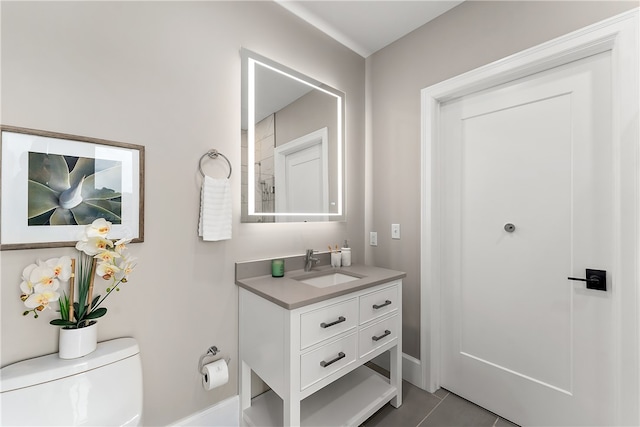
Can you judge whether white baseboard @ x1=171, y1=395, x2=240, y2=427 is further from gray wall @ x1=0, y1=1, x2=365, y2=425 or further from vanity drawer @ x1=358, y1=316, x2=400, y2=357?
vanity drawer @ x1=358, y1=316, x2=400, y2=357

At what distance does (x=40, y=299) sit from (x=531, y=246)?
88.9 inches

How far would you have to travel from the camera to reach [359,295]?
1507 millimetres

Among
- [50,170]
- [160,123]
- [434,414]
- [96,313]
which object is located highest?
[160,123]

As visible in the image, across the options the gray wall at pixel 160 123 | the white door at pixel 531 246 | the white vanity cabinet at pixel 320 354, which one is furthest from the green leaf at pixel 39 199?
the white door at pixel 531 246

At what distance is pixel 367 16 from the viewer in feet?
6.21

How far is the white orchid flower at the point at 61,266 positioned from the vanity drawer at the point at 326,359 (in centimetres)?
99

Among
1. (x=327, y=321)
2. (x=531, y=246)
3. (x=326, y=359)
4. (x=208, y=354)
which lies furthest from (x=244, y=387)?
(x=531, y=246)

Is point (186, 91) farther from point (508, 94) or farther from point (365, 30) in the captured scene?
point (508, 94)

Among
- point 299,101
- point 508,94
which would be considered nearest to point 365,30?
point 299,101

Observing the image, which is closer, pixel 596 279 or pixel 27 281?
pixel 27 281

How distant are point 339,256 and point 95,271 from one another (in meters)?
1.37

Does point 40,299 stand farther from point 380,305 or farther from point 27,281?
point 380,305

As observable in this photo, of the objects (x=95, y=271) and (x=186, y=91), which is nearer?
(x=95, y=271)

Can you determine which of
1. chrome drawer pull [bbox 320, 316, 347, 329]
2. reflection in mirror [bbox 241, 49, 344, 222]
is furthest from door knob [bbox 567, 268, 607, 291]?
reflection in mirror [bbox 241, 49, 344, 222]
